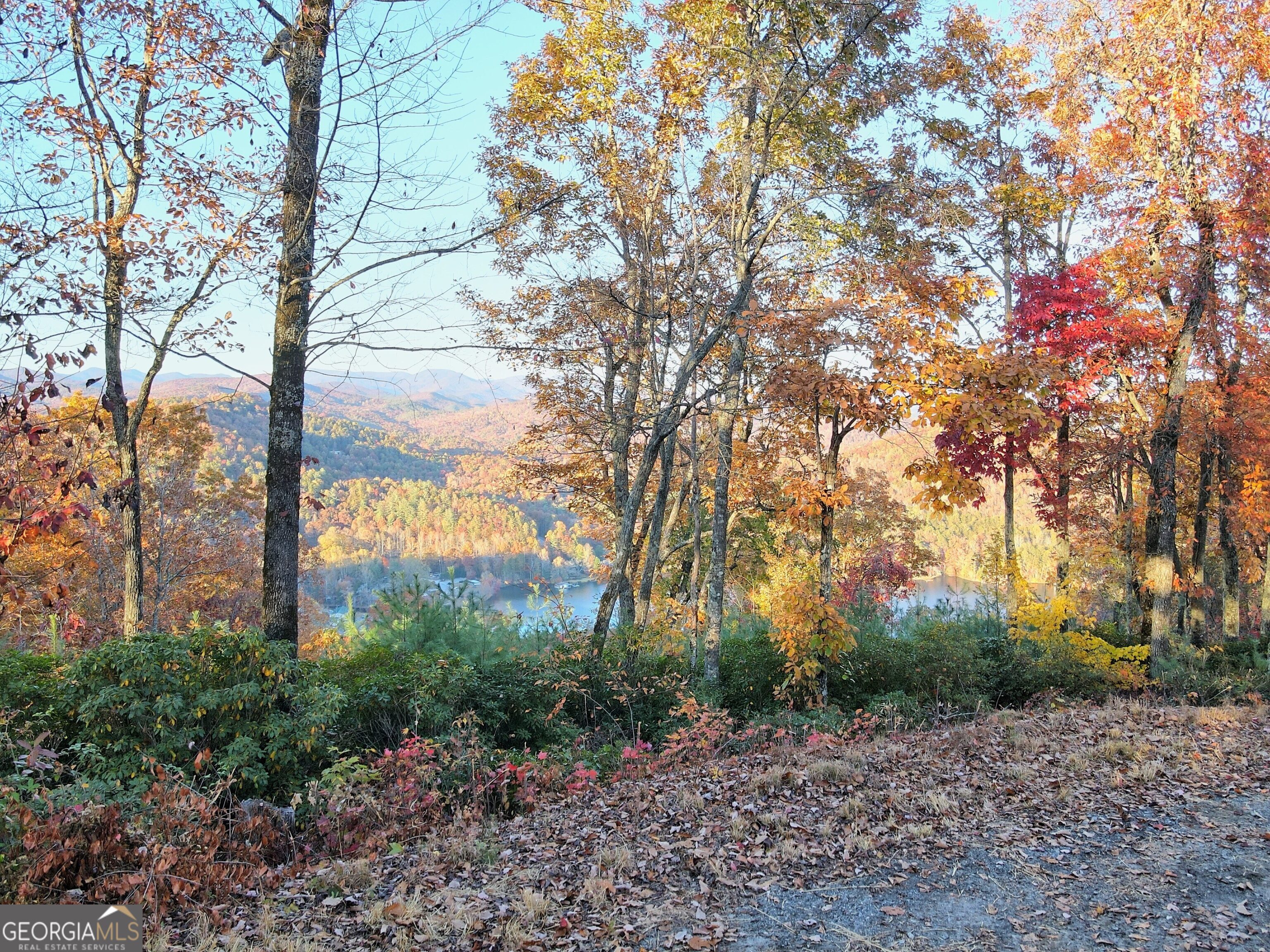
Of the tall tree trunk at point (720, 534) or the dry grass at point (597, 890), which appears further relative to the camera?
the tall tree trunk at point (720, 534)

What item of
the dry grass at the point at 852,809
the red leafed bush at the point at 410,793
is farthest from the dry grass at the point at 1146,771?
the red leafed bush at the point at 410,793

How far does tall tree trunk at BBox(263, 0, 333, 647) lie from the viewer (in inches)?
225

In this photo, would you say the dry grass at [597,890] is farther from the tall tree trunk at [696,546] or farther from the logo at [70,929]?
the tall tree trunk at [696,546]

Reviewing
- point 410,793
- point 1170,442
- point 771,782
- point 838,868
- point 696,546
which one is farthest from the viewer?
point 696,546

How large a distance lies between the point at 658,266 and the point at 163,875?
10299mm

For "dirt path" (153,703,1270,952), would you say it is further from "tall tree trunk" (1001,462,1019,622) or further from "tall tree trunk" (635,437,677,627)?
"tall tree trunk" (635,437,677,627)

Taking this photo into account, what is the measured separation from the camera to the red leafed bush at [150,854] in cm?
358

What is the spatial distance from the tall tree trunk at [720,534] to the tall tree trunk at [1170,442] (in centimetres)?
623

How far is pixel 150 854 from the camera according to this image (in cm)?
381

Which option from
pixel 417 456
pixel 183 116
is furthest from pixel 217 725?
pixel 417 456

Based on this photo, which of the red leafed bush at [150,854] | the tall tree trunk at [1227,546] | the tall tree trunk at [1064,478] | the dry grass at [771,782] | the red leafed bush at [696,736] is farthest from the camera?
the tall tree trunk at [1227,546]

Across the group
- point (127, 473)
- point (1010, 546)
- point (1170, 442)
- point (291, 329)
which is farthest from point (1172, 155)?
point (127, 473)

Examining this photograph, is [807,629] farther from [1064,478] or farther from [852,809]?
[1064,478]

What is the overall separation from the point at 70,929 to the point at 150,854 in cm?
56
